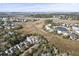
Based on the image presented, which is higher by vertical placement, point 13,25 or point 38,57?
point 13,25

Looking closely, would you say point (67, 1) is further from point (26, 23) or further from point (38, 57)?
point (38, 57)

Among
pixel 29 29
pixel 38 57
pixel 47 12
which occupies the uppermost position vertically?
pixel 47 12

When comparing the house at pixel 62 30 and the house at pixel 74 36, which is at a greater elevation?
the house at pixel 62 30

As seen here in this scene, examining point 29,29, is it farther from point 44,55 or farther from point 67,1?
point 67,1

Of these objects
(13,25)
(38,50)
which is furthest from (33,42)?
(13,25)

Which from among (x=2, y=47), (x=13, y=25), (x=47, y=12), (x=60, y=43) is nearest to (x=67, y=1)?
(x=47, y=12)

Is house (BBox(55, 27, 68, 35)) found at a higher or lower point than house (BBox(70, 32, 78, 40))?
higher

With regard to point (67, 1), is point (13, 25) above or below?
below
